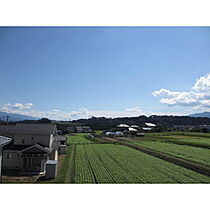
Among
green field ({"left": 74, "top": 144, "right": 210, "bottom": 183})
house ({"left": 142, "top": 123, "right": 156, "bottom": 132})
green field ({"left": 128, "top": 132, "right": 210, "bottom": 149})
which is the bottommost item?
green field ({"left": 74, "top": 144, "right": 210, "bottom": 183})

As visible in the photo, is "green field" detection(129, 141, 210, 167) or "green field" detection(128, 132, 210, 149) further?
"green field" detection(128, 132, 210, 149)

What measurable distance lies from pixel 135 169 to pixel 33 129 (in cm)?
788

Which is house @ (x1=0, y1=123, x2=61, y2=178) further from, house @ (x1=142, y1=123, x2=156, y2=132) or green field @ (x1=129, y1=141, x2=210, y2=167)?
house @ (x1=142, y1=123, x2=156, y2=132)

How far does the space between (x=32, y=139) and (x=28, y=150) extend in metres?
1.08

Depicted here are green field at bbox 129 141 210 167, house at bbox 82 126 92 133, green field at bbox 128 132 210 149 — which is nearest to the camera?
green field at bbox 129 141 210 167

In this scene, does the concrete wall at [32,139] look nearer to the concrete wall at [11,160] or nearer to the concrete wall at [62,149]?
the concrete wall at [11,160]

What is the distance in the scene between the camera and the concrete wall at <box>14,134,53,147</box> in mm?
13164

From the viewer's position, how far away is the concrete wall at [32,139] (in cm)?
1316

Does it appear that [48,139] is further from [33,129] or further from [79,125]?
[79,125]

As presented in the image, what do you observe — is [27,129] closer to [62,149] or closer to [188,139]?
[62,149]

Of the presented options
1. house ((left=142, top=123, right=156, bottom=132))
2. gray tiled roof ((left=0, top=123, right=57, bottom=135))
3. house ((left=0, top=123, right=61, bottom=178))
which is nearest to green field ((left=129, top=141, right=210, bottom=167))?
house ((left=0, top=123, right=61, bottom=178))

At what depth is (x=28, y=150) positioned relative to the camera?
12.4 m

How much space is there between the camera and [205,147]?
22422mm

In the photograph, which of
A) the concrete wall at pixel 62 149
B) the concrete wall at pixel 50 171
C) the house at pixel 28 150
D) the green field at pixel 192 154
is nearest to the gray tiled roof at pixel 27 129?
the house at pixel 28 150
